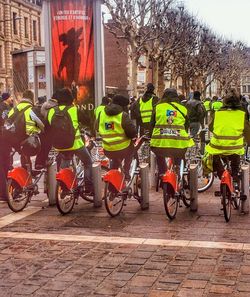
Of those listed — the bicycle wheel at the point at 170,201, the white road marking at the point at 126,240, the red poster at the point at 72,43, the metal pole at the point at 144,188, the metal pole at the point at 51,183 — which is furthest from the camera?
the red poster at the point at 72,43

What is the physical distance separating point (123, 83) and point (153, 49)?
3269cm

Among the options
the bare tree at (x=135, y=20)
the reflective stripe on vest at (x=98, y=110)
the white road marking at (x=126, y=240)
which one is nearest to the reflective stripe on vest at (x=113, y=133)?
the white road marking at (x=126, y=240)

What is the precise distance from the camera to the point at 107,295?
196 inches

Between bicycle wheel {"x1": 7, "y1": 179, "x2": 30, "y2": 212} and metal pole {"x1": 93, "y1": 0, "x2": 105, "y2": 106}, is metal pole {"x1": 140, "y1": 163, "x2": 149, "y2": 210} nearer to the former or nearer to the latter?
bicycle wheel {"x1": 7, "y1": 179, "x2": 30, "y2": 212}

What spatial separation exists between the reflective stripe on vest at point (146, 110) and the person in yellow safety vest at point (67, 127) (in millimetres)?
4693

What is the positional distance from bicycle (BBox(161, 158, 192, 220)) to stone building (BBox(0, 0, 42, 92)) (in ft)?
173

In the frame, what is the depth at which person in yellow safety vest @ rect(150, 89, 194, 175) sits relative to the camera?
8508 millimetres

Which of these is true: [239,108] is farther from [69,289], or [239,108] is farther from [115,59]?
[115,59]

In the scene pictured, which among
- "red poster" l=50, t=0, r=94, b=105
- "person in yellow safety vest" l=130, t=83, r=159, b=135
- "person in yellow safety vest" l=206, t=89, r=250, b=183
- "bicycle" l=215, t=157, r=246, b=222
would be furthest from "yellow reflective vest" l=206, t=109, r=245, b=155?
"red poster" l=50, t=0, r=94, b=105

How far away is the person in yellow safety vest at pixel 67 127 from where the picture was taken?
862 centimetres

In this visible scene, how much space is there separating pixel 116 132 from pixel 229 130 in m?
1.63

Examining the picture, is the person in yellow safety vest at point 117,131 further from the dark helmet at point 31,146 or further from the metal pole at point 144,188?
the dark helmet at point 31,146

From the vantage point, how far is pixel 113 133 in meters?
8.58

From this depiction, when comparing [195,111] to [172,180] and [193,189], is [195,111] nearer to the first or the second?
[193,189]
